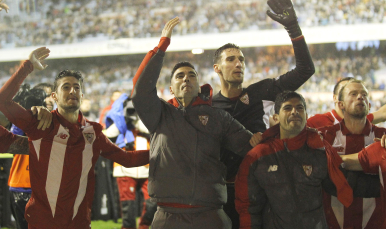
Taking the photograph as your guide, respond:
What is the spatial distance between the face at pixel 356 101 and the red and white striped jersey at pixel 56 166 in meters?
2.15

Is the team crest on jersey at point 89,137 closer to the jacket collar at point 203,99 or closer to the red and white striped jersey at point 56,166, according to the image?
the red and white striped jersey at point 56,166

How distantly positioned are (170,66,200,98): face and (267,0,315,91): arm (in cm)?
90

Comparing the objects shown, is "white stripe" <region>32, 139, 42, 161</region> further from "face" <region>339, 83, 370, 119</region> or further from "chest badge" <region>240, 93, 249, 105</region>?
"face" <region>339, 83, 370, 119</region>

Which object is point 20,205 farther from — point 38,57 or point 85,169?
point 38,57

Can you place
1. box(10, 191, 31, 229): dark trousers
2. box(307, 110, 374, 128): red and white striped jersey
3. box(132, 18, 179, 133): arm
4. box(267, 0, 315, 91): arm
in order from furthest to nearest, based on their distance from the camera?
box(307, 110, 374, 128): red and white striped jersey
box(10, 191, 31, 229): dark trousers
box(267, 0, 315, 91): arm
box(132, 18, 179, 133): arm

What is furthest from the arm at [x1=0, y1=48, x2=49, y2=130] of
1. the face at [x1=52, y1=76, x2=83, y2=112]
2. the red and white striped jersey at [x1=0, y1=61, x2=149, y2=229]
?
the face at [x1=52, y1=76, x2=83, y2=112]

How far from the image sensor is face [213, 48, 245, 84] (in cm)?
316

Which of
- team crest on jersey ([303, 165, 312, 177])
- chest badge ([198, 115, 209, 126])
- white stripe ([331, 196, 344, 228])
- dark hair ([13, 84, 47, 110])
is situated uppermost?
dark hair ([13, 84, 47, 110])

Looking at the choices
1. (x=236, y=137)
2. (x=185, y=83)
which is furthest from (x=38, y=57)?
(x=236, y=137)

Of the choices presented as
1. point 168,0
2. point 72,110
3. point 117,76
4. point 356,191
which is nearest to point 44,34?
point 117,76

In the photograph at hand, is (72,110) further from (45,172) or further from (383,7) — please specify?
(383,7)

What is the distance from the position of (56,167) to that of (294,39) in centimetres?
214

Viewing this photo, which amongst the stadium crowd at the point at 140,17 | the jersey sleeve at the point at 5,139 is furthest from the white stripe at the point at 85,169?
the stadium crowd at the point at 140,17

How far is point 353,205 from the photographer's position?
3059 millimetres
